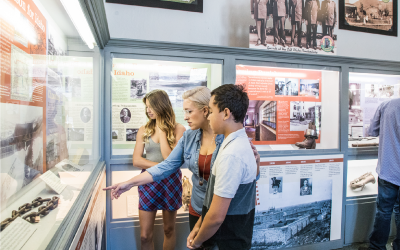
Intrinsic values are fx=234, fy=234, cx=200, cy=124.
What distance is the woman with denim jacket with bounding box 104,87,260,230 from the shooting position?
1513mm

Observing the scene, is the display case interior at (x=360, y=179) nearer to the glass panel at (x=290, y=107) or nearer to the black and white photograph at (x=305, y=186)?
the glass panel at (x=290, y=107)

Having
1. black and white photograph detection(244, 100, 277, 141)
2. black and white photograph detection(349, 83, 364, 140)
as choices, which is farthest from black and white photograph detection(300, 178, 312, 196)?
black and white photograph detection(349, 83, 364, 140)

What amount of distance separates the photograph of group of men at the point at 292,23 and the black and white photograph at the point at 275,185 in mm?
1427

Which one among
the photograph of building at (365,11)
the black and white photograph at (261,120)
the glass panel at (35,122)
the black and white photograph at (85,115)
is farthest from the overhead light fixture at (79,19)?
the photograph of building at (365,11)

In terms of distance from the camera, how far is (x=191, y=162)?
61.6 inches

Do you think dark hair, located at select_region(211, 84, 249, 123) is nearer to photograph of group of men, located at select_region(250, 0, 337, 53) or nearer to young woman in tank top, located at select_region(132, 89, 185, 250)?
young woman in tank top, located at select_region(132, 89, 185, 250)

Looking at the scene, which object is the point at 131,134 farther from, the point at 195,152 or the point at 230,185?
the point at 230,185


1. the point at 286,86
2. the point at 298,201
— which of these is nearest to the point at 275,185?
the point at 298,201

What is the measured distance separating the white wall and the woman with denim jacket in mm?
1523

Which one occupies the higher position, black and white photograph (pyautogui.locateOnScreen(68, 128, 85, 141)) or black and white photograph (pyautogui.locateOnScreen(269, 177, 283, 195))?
black and white photograph (pyautogui.locateOnScreen(68, 128, 85, 141))

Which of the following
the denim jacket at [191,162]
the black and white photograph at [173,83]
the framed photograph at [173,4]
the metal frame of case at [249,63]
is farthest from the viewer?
the framed photograph at [173,4]

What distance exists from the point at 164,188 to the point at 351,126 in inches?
98.1

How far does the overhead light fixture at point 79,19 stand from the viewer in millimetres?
1115

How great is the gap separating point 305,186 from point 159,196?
168cm
